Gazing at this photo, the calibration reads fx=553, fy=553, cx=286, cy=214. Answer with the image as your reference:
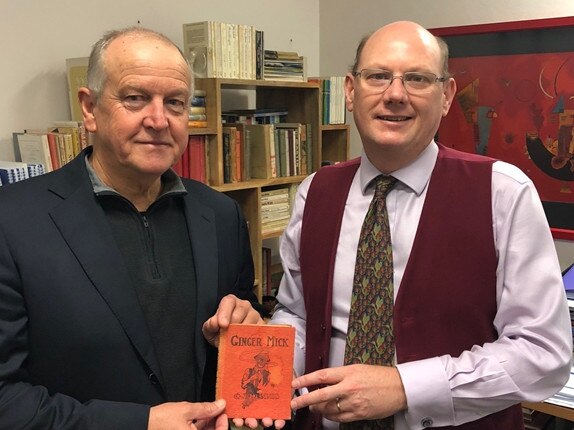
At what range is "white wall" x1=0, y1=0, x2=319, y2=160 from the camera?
8.09 ft

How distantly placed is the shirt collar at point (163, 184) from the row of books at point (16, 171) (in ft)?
2.89

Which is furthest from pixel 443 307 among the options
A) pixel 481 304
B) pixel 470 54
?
pixel 470 54

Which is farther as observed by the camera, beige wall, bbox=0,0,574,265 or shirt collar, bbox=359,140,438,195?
beige wall, bbox=0,0,574,265

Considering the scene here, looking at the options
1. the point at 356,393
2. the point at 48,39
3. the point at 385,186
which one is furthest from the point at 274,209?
the point at 356,393

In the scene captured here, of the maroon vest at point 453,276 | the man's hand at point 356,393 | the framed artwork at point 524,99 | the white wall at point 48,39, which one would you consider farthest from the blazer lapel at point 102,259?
the framed artwork at point 524,99

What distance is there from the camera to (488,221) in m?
1.35

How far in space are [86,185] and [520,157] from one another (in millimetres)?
2674

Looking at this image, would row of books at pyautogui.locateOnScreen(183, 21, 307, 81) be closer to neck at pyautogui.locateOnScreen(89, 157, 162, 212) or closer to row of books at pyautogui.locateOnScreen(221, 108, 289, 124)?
row of books at pyautogui.locateOnScreen(221, 108, 289, 124)

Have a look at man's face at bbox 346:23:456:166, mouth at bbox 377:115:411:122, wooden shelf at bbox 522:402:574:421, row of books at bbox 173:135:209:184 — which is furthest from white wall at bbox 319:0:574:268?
mouth at bbox 377:115:411:122

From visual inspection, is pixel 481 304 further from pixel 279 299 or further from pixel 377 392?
pixel 279 299

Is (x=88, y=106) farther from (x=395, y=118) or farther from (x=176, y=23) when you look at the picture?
(x=176, y=23)

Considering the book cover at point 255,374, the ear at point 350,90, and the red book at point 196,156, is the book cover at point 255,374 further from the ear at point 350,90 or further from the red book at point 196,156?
the red book at point 196,156

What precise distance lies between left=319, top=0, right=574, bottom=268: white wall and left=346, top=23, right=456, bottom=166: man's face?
2.10 meters

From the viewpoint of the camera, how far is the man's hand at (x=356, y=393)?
1.25 metres
